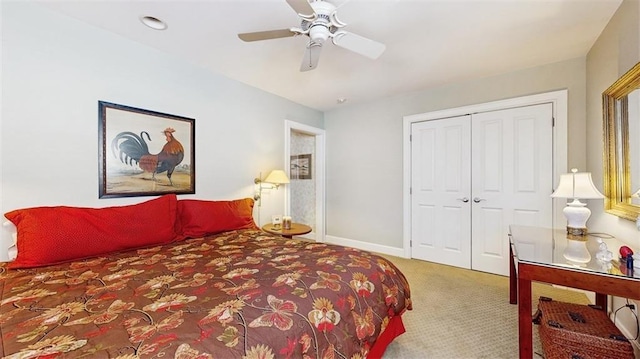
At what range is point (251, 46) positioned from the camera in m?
2.40

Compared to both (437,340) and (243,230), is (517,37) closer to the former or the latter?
(437,340)

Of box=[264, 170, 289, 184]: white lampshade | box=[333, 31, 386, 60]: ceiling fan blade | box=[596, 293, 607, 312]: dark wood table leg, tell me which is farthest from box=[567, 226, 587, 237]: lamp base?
box=[264, 170, 289, 184]: white lampshade

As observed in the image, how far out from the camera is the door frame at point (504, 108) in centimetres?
272

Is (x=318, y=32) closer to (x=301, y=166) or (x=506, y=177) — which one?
(x=506, y=177)

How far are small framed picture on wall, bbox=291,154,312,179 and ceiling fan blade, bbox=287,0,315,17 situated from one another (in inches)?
136

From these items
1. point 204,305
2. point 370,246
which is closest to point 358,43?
point 204,305

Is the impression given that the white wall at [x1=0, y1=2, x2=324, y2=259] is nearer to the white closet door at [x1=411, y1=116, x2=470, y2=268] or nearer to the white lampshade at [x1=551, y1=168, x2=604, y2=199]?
the white closet door at [x1=411, y1=116, x2=470, y2=268]

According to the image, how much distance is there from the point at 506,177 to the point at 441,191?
2.41 feet

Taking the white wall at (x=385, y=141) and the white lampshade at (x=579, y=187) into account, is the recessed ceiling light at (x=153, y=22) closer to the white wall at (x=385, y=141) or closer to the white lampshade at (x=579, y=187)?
the white wall at (x=385, y=141)

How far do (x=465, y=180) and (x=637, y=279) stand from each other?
2.20m

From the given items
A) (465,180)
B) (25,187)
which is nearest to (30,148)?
(25,187)

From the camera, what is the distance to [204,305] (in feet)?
3.54

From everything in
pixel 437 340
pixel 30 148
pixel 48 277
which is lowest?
pixel 437 340

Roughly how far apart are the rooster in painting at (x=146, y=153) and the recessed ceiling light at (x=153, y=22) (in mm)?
891
